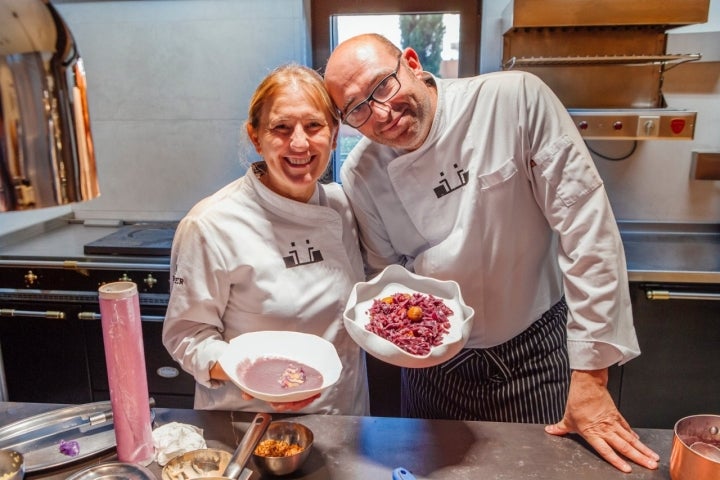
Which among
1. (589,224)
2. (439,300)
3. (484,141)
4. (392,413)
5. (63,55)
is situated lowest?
(392,413)

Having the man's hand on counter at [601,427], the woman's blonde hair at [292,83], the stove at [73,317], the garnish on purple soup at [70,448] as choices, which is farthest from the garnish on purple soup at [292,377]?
the stove at [73,317]

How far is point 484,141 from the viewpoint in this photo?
4.68 ft

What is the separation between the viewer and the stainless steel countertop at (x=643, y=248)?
2131 millimetres

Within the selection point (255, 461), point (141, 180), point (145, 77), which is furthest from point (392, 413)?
point (145, 77)

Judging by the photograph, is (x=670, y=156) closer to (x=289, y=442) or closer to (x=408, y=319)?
(x=408, y=319)

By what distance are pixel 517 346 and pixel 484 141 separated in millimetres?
561

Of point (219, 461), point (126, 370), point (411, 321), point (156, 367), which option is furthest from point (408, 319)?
point (156, 367)

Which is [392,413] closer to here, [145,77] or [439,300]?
[439,300]

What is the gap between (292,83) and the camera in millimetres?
1378

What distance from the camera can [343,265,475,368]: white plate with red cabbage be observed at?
1084 millimetres

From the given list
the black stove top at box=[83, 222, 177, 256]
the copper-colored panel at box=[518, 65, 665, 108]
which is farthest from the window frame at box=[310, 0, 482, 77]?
the black stove top at box=[83, 222, 177, 256]

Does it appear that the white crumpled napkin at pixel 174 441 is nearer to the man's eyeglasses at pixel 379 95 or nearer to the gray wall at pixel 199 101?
the man's eyeglasses at pixel 379 95

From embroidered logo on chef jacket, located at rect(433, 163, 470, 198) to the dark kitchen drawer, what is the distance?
4.81ft

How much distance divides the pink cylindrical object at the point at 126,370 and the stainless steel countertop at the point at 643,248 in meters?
1.34
